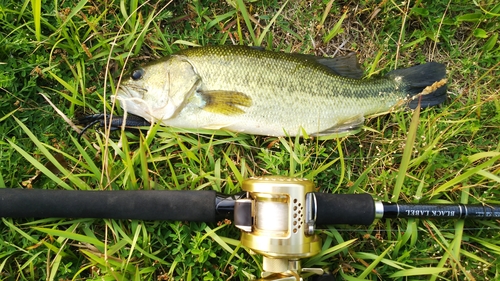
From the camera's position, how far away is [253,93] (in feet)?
9.68

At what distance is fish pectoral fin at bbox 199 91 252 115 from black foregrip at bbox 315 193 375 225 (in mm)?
866

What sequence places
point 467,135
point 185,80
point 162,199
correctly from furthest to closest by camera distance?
point 467,135
point 185,80
point 162,199

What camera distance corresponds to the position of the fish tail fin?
3.17m

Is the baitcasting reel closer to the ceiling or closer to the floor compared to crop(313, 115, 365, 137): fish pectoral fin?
closer to the floor

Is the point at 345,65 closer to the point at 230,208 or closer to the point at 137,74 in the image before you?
the point at 230,208

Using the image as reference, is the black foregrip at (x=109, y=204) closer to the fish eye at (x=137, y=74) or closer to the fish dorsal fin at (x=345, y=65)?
the fish eye at (x=137, y=74)

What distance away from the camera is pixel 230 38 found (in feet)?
10.9

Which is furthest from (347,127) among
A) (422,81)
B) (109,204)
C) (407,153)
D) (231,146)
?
(109,204)

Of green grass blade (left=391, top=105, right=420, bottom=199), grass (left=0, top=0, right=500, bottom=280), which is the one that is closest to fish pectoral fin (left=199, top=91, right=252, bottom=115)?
grass (left=0, top=0, right=500, bottom=280)

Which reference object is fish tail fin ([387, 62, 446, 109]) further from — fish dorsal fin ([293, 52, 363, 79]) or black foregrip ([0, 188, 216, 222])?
black foregrip ([0, 188, 216, 222])

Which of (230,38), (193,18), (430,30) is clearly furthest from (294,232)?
(430,30)

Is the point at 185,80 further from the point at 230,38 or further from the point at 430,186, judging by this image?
the point at 430,186

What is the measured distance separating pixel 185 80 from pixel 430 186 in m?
2.00

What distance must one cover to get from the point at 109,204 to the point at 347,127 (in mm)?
1795
